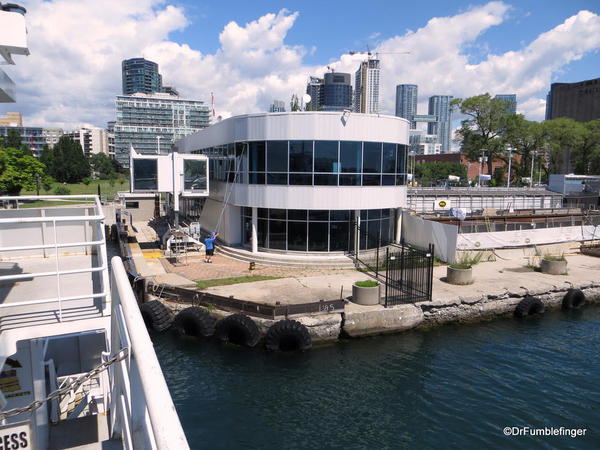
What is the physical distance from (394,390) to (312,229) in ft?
39.1

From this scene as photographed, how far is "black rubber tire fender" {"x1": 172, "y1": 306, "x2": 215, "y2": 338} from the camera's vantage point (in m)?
15.6

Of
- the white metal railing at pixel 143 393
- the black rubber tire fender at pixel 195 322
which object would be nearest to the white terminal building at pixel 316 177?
the black rubber tire fender at pixel 195 322

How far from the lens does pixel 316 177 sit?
22844mm

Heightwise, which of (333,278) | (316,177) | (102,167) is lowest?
(333,278)

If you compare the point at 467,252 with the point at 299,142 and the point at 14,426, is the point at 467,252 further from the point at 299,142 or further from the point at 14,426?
the point at 14,426

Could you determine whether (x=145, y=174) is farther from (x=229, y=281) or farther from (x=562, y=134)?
(x=562, y=134)

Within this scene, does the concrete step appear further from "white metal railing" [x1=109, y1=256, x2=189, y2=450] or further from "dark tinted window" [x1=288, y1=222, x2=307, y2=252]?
"white metal railing" [x1=109, y1=256, x2=189, y2=450]

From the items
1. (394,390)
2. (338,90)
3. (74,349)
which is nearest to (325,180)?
(394,390)

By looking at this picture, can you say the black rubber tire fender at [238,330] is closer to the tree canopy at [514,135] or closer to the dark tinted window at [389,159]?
the dark tinted window at [389,159]

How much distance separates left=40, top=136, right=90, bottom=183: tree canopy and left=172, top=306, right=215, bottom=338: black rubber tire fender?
3789 inches

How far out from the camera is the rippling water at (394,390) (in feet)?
35.0

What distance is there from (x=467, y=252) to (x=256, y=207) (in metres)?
12.6

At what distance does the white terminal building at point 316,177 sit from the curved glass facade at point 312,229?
0.06m

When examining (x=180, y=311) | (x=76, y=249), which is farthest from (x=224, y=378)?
(x=76, y=249)
